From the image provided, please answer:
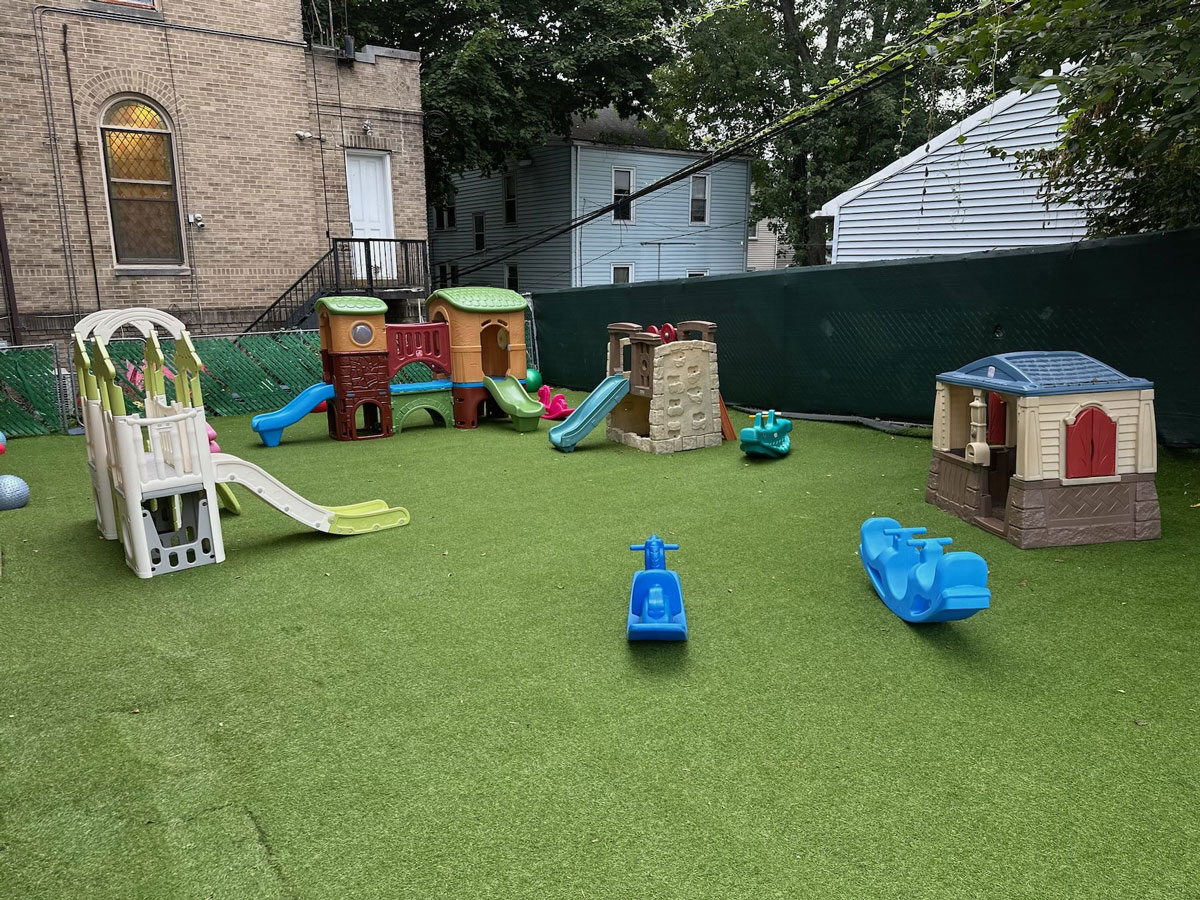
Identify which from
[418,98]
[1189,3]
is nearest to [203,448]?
[1189,3]

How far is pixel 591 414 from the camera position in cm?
928

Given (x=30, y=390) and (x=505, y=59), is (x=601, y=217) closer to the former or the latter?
(x=505, y=59)

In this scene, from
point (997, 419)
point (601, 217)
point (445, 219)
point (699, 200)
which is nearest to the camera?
point (997, 419)

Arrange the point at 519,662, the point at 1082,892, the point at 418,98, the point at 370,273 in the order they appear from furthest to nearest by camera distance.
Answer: the point at 418,98 < the point at 370,273 < the point at 519,662 < the point at 1082,892

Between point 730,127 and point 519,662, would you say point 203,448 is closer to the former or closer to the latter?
point 519,662

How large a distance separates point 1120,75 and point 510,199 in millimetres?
23091

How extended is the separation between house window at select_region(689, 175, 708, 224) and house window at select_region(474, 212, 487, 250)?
7179mm

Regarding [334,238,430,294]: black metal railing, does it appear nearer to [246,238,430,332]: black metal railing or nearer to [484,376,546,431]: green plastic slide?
[246,238,430,332]: black metal railing

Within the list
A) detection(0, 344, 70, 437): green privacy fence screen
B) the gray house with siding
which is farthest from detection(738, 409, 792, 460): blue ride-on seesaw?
the gray house with siding

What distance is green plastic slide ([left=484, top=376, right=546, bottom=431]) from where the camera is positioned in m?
10.7

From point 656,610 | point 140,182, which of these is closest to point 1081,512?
point 656,610

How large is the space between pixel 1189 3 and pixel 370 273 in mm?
13880

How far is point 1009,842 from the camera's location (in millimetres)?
2572

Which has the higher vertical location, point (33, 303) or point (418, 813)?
point (33, 303)
